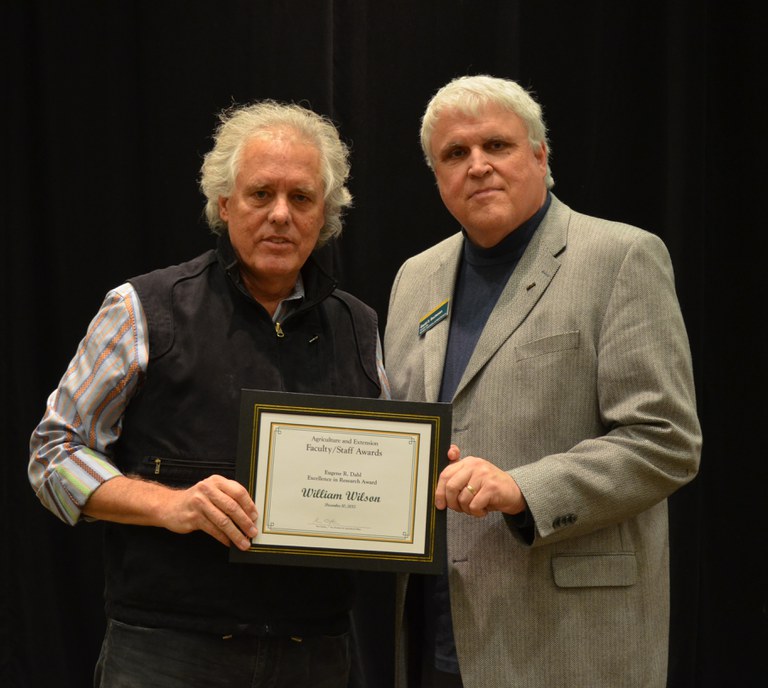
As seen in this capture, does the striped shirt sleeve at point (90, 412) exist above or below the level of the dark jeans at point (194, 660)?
above

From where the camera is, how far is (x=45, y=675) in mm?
3043

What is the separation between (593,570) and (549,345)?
465mm

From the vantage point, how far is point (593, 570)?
1961mm

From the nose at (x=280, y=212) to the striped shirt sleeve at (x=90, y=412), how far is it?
32 cm

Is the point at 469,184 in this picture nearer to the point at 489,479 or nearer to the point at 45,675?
the point at 489,479

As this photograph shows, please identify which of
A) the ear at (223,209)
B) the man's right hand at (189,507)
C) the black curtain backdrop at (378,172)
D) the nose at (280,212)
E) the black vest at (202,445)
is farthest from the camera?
the black curtain backdrop at (378,172)

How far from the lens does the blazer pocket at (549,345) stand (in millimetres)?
1997

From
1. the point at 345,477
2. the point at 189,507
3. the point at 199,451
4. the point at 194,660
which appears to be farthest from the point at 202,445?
the point at 194,660

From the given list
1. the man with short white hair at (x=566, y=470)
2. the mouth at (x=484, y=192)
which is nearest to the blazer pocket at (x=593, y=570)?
the man with short white hair at (x=566, y=470)

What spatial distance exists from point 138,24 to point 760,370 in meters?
2.32

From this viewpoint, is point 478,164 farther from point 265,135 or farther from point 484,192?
point 265,135

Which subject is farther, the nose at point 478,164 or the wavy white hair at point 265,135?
the nose at point 478,164

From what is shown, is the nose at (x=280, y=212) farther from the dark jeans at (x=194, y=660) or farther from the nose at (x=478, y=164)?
the dark jeans at (x=194, y=660)

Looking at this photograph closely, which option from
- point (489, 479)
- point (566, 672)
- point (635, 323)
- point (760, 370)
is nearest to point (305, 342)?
point (489, 479)
